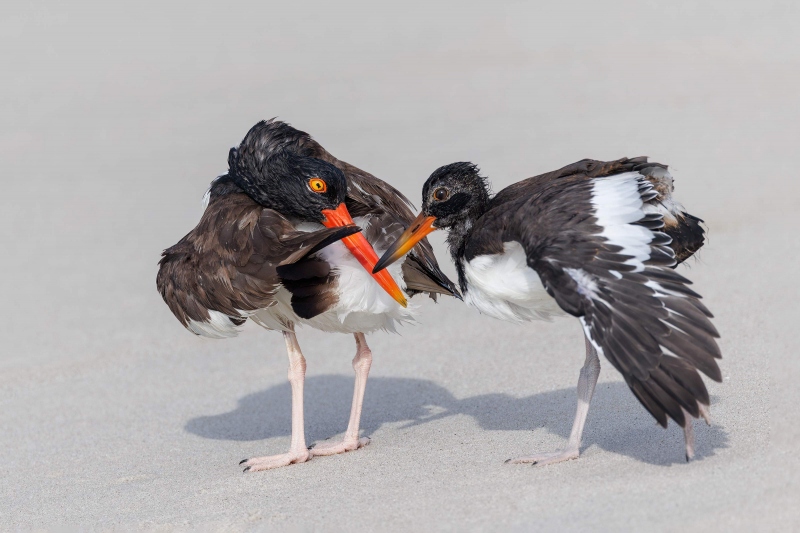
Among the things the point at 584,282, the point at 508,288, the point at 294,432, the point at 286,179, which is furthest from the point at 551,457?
the point at 286,179

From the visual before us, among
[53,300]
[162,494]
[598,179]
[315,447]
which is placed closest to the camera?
[598,179]

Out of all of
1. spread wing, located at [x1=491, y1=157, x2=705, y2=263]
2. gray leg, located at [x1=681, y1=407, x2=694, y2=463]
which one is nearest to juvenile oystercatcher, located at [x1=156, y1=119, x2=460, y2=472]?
spread wing, located at [x1=491, y1=157, x2=705, y2=263]

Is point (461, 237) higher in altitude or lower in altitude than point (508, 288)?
higher

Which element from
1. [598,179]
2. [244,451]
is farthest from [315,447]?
[598,179]

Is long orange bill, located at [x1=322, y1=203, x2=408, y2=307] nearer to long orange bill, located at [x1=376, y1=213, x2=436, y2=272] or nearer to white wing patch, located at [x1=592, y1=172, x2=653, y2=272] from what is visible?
long orange bill, located at [x1=376, y1=213, x2=436, y2=272]

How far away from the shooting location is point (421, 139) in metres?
13.6

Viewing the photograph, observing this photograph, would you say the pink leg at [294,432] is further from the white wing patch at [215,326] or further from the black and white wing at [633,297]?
the black and white wing at [633,297]

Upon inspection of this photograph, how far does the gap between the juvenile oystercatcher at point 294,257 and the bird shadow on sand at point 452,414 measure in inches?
30.8

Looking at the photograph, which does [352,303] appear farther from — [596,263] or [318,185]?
[596,263]

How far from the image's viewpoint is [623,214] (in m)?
5.11

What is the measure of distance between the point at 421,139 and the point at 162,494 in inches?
331

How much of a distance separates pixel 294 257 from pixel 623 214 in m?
1.72

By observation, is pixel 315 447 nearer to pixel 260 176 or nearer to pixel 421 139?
pixel 260 176

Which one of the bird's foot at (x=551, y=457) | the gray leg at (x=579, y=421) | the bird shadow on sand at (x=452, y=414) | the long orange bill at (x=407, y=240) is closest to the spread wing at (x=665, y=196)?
the long orange bill at (x=407, y=240)
